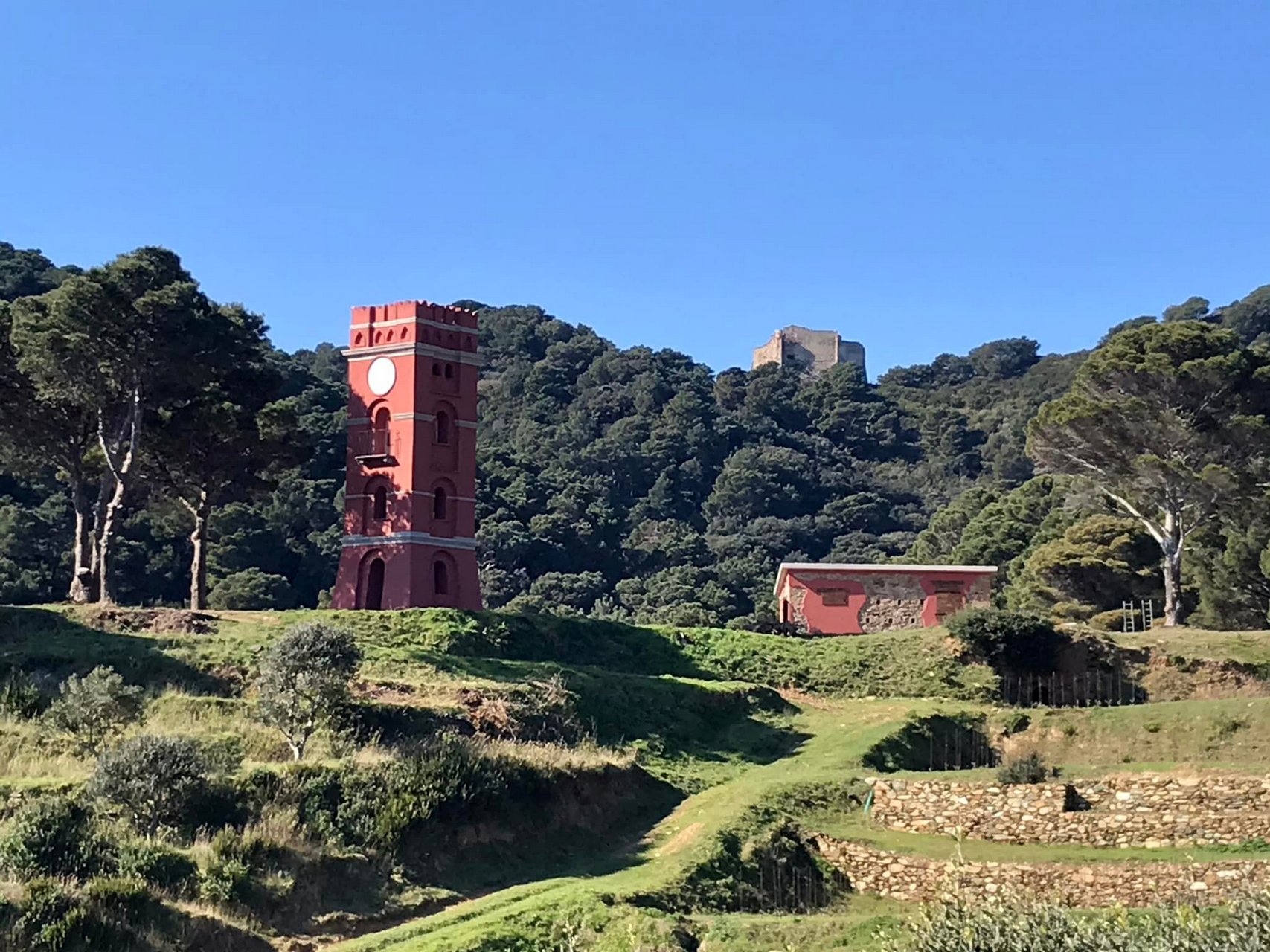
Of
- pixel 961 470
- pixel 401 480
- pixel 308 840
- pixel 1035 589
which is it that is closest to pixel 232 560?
pixel 401 480

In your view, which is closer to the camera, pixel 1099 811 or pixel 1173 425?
pixel 1099 811

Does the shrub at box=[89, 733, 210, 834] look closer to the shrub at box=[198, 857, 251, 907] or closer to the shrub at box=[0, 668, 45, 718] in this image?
the shrub at box=[198, 857, 251, 907]

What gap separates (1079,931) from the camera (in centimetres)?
1471

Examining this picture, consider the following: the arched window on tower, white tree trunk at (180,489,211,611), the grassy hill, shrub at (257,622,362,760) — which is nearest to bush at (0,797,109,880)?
the grassy hill

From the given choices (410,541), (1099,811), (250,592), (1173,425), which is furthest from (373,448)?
(1099,811)

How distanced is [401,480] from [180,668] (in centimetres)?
1245

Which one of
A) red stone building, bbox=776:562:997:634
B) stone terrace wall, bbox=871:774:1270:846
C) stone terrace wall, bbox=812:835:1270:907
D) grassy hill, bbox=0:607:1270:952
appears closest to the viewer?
stone terrace wall, bbox=812:835:1270:907

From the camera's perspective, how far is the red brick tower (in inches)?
1790

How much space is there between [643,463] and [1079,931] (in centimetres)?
9251

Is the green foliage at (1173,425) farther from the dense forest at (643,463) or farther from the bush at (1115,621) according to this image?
the bush at (1115,621)

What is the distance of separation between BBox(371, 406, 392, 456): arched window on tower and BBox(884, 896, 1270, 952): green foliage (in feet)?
107

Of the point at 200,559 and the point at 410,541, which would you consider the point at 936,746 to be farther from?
the point at 200,559

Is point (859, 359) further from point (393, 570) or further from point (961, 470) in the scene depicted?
point (393, 570)

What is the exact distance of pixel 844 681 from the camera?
1563 inches
